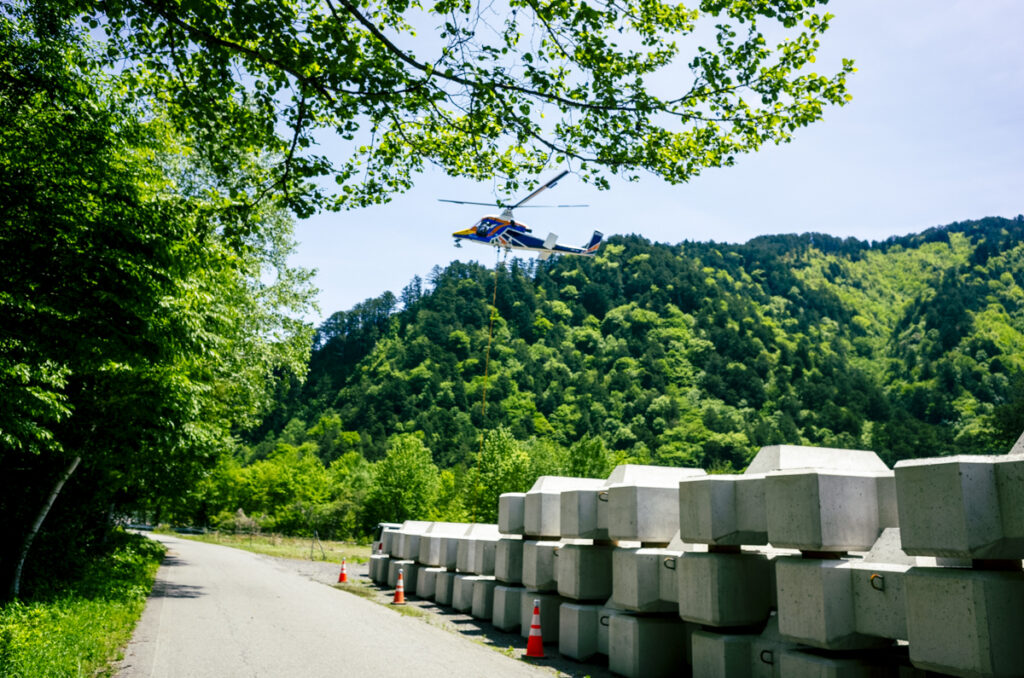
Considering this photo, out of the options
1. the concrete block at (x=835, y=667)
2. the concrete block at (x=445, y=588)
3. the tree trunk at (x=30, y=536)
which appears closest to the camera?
the concrete block at (x=835, y=667)

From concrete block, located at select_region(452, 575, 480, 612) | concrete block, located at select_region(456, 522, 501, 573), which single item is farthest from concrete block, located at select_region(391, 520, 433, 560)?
concrete block, located at select_region(452, 575, 480, 612)

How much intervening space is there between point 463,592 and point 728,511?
28.2 feet

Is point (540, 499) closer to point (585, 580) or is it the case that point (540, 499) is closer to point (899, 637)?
point (585, 580)

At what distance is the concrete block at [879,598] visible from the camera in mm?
5457

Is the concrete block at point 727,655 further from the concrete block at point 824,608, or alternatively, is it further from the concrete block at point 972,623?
the concrete block at point 972,623

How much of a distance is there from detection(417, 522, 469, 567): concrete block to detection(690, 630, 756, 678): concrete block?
361 inches

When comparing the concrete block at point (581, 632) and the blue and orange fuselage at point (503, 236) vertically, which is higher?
the blue and orange fuselage at point (503, 236)

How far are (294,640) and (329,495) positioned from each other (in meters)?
60.2

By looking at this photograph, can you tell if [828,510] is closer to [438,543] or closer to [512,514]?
[512,514]

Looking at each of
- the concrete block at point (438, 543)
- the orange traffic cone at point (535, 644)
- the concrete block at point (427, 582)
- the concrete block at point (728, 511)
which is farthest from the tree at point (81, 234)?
the concrete block at point (427, 582)

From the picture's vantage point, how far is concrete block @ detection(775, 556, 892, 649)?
581 cm

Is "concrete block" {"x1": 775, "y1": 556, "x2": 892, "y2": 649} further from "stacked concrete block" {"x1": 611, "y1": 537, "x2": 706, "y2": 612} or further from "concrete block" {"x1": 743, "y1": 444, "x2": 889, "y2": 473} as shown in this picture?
"stacked concrete block" {"x1": 611, "y1": 537, "x2": 706, "y2": 612}

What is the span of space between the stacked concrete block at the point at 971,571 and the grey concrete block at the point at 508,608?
26.0 feet

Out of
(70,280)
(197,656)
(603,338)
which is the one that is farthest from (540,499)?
(603,338)
